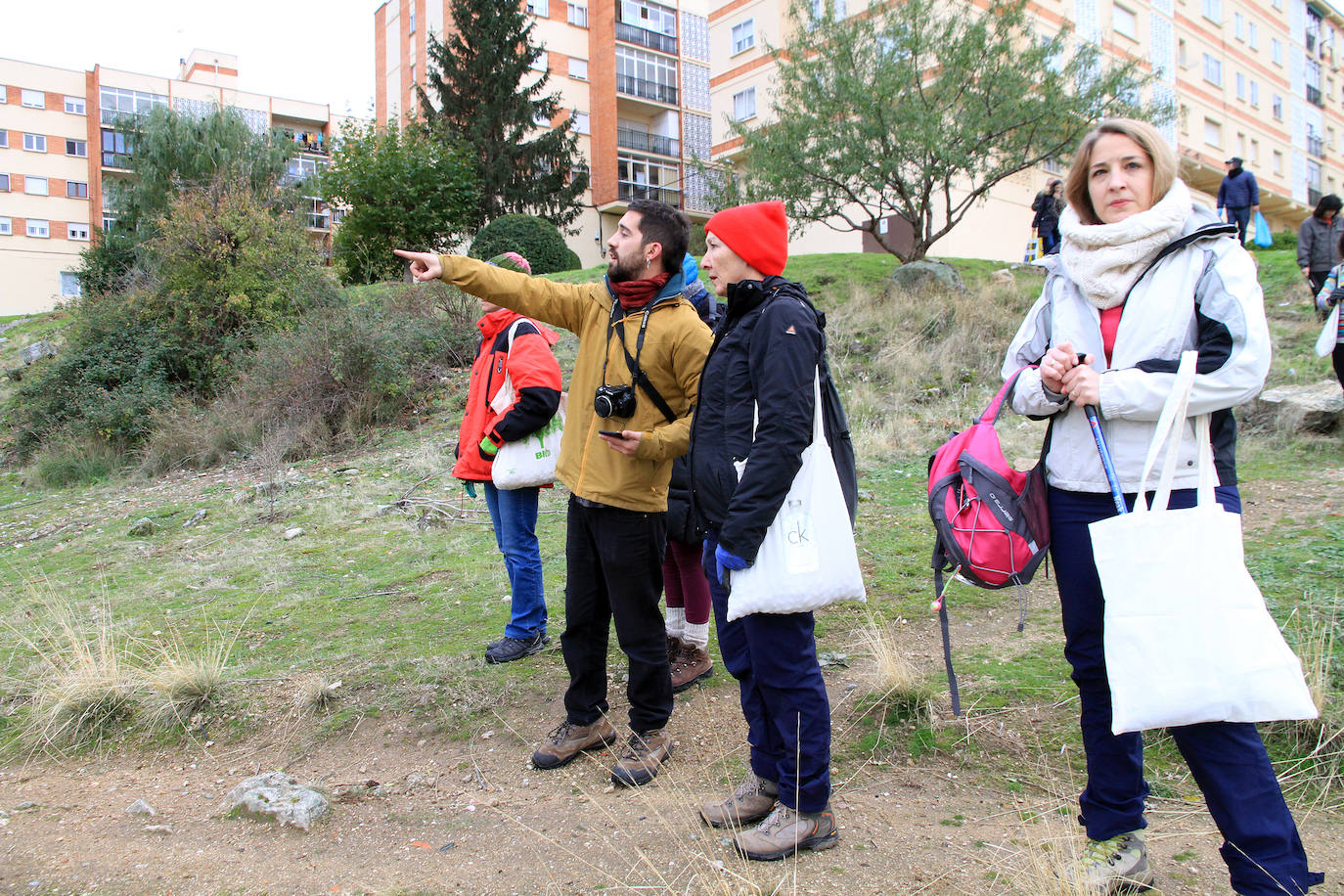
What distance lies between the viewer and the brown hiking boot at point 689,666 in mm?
4109

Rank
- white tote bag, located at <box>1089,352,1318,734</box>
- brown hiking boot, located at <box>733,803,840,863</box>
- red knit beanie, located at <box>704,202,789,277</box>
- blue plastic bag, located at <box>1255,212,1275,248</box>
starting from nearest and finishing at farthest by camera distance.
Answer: white tote bag, located at <box>1089,352,1318,734</box> → brown hiking boot, located at <box>733,803,840,863</box> → red knit beanie, located at <box>704,202,789,277</box> → blue plastic bag, located at <box>1255,212,1275,248</box>

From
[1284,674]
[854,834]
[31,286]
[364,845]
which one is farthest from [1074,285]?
[31,286]

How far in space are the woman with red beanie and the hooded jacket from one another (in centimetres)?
38

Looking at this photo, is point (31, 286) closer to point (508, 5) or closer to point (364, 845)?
point (508, 5)

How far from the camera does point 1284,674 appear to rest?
1.89m

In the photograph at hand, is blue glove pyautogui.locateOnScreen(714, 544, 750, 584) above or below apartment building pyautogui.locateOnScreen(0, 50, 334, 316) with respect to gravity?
below

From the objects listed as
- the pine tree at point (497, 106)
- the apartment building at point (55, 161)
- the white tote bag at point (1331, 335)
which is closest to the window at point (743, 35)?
the pine tree at point (497, 106)

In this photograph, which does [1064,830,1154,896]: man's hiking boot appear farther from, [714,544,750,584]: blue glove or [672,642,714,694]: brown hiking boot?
[672,642,714,694]: brown hiking boot

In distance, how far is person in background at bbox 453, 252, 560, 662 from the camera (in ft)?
14.2

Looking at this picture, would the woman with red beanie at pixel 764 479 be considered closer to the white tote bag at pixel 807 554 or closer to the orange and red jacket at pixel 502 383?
the white tote bag at pixel 807 554

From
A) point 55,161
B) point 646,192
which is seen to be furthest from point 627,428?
point 55,161

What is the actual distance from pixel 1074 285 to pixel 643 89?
41045 millimetres

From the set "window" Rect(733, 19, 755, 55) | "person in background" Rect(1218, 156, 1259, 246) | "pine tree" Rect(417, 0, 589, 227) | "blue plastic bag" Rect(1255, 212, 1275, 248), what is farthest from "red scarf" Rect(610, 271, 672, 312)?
"window" Rect(733, 19, 755, 55)

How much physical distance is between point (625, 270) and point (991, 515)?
163 cm
